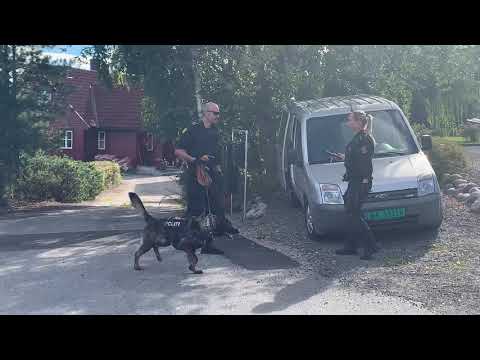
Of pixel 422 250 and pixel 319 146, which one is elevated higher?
pixel 319 146

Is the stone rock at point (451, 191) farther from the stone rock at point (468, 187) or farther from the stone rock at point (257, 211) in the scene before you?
the stone rock at point (257, 211)

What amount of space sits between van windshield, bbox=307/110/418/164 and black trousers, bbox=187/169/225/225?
2.01 metres

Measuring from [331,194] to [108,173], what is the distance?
2407 centimetres

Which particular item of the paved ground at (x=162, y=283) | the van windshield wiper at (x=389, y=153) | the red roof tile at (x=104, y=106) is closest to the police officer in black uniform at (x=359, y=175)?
the paved ground at (x=162, y=283)

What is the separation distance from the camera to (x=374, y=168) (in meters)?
9.70

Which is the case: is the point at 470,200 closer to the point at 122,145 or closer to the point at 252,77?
the point at 252,77

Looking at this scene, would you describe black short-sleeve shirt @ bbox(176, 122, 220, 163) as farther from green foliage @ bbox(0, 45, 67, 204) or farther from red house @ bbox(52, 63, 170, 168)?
red house @ bbox(52, 63, 170, 168)

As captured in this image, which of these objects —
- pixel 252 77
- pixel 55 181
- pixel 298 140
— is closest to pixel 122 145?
pixel 55 181
